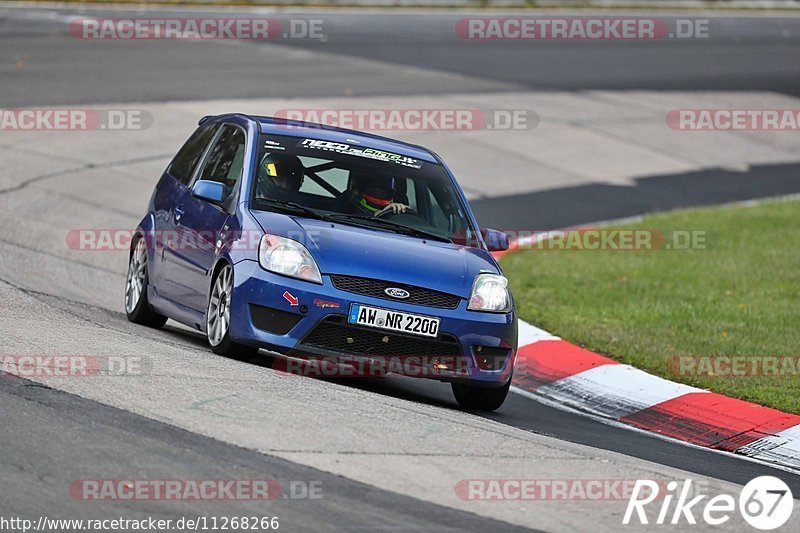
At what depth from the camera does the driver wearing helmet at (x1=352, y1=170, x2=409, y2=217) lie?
916 cm

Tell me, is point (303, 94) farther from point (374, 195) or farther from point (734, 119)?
point (374, 195)

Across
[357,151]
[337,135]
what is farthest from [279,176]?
[337,135]

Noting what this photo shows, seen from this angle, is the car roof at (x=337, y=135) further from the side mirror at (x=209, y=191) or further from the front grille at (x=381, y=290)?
the front grille at (x=381, y=290)

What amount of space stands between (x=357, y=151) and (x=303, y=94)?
12.8 metres

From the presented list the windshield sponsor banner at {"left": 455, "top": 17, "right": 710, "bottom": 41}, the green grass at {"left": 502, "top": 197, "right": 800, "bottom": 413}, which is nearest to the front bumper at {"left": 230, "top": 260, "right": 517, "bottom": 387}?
the green grass at {"left": 502, "top": 197, "right": 800, "bottom": 413}

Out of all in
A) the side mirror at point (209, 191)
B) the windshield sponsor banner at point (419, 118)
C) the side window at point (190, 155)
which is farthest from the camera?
the windshield sponsor banner at point (419, 118)

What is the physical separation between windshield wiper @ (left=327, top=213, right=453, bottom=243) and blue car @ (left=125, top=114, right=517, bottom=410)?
0.4 inches

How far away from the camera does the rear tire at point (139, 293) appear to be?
10.2m

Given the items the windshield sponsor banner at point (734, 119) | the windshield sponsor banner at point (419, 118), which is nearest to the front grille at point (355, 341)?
the windshield sponsor banner at point (419, 118)

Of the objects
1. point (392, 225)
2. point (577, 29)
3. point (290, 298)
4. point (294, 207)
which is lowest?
point (290, 298)

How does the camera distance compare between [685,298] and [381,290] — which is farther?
[685,298]

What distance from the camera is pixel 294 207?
352 inches

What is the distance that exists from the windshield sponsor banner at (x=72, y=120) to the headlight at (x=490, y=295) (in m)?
11.0

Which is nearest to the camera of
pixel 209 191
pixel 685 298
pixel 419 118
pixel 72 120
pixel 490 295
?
pixel 490 295
